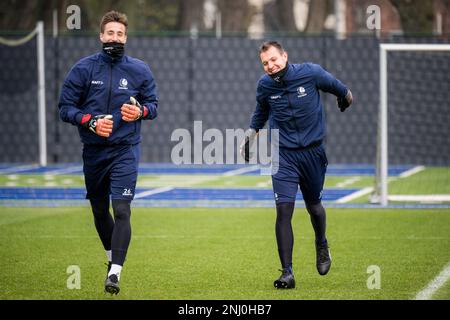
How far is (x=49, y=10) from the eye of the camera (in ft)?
96.6

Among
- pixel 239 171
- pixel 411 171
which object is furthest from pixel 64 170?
pixel 411 171

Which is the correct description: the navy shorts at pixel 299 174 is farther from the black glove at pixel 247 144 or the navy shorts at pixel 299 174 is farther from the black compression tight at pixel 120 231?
the black compression tight at pixel 120 231

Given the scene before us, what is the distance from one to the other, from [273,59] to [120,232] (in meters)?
1.96

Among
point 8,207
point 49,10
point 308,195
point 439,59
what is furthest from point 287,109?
point 49,10

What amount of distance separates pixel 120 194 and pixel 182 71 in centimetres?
1632

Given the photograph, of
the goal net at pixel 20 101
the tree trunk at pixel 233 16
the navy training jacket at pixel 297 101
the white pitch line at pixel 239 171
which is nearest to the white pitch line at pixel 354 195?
the white pitch line at pixel 239 171

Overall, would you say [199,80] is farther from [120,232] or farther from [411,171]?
[120,232]

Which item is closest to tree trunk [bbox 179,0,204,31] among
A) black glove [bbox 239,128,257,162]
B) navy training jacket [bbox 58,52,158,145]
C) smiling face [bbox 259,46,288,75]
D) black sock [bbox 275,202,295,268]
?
black glove [bbox 239,128,257,162]

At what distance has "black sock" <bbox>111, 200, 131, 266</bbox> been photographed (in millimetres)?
8141

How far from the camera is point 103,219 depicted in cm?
863

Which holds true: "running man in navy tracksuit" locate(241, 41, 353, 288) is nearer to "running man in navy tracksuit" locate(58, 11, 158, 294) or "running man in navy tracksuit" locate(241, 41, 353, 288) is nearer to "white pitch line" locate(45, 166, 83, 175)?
"running man in navy tracksuit" locate(58, 11, 158, 294)

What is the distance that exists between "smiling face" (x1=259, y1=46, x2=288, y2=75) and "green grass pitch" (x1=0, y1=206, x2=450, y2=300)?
6.01 ft

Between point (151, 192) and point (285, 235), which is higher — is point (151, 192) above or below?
below
